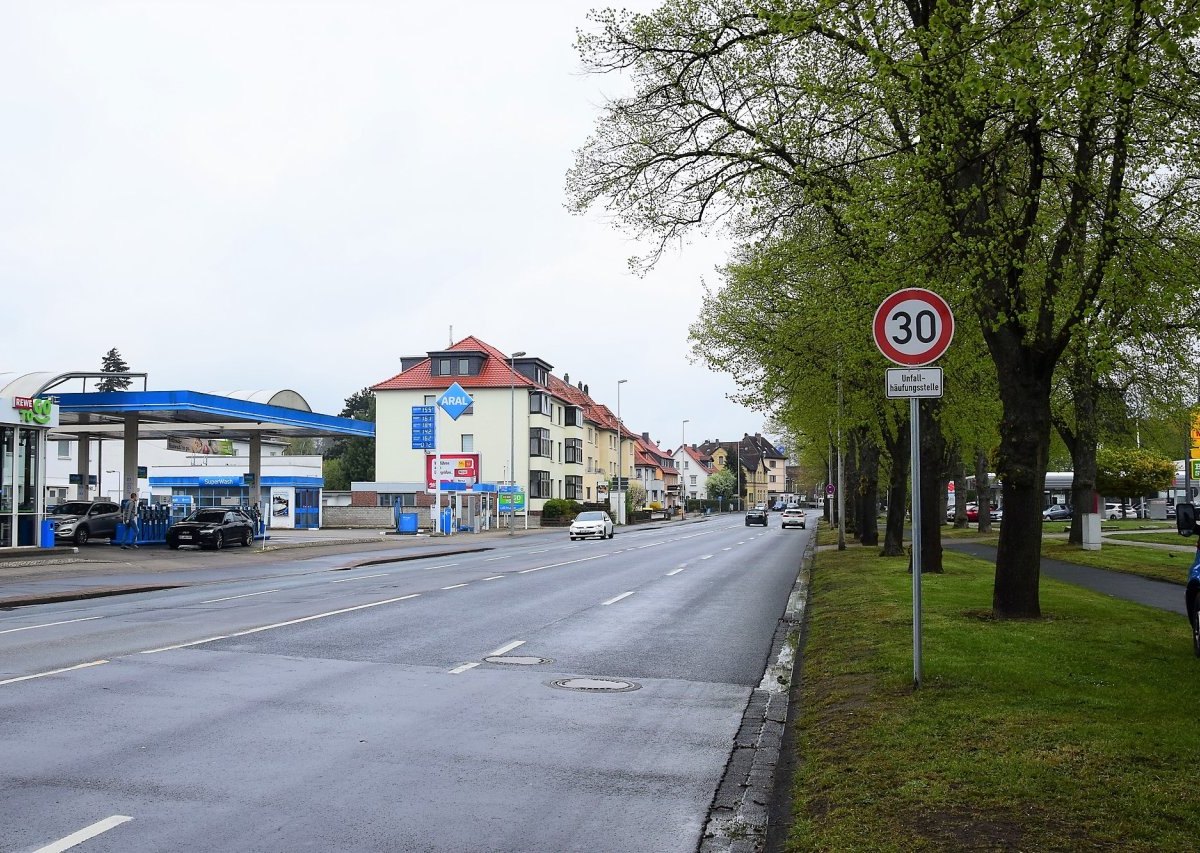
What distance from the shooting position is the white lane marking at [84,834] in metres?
5.32

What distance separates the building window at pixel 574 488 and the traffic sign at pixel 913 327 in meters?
82.6

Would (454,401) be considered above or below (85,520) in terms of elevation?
above

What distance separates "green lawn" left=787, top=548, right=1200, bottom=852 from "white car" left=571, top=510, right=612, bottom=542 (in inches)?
1635

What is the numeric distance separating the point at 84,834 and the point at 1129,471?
218 ft

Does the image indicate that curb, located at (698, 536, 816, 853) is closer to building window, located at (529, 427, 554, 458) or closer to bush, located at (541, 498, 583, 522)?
bush, located at (541, 498, 583, 522)

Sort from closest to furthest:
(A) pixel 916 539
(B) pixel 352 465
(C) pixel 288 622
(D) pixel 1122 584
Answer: (A) pixel 916 539, (C) pixel 288 622, (D) pixel 1122 584, (B) pixel 352 465

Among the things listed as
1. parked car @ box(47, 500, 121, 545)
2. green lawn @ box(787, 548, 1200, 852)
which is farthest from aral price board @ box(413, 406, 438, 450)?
green lawn @ box(787, 548, 1200, 852)

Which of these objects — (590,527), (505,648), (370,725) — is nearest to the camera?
(370,725)

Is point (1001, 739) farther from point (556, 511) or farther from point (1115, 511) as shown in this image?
point (1115, 511)

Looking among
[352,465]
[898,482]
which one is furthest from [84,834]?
Result: [352,465]

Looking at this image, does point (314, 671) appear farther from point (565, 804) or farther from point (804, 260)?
point (804, 260)

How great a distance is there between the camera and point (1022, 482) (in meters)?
13.4

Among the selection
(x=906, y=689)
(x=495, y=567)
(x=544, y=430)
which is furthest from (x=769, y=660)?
(x=544, y=430)

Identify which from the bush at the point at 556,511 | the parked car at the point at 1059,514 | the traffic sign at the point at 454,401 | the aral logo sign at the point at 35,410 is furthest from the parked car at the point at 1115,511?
the aral logo sign at the point at 35,410
